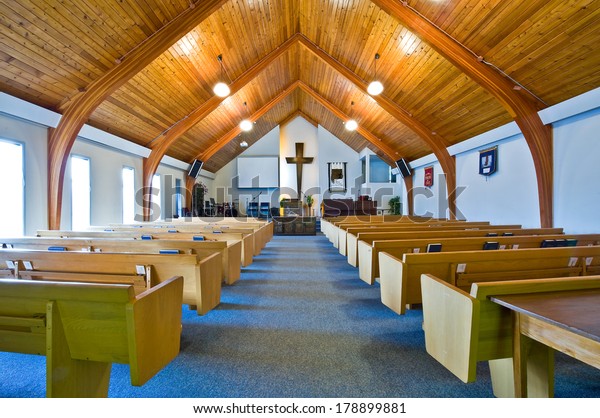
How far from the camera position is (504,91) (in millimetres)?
4512

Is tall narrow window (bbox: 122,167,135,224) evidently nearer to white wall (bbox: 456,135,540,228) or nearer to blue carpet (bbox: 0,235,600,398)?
blue carpet (bbox: 0,235,600,398)

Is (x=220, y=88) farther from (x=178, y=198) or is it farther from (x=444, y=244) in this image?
(x=178, y=198)

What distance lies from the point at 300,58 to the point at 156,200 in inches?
226

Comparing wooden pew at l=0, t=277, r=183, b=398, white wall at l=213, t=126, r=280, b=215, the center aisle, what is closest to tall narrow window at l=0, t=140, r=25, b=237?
the center aisle

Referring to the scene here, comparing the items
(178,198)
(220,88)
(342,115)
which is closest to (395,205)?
(342,115)

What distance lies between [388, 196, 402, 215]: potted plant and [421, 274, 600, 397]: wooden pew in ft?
34.7

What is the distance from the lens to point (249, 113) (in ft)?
31.7

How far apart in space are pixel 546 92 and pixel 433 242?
340cm

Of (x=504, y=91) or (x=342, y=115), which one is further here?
(x=342, y=115)

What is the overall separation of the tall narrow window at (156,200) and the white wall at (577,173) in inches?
351

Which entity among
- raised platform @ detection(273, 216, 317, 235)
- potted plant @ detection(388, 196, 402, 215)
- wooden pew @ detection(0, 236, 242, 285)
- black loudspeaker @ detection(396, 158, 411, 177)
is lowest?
raised platform @ detection(273, 216, 317, 235)

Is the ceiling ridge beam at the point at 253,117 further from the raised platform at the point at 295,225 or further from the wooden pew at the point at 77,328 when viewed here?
the wooden pew at the point at 77,328

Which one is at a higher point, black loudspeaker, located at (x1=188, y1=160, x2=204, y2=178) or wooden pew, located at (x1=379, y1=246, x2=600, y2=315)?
black loudspeaker, located at (x1=188, y1=160, x2=204, y2=178)

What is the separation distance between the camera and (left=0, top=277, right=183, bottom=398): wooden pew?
1.15 m
